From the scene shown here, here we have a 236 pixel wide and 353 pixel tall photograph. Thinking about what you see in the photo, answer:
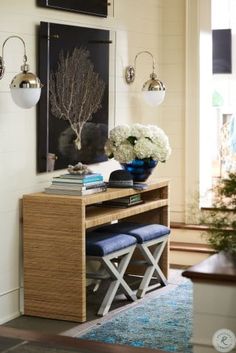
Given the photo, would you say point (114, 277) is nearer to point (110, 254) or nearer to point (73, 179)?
point (110, 254)

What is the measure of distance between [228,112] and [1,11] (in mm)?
3657

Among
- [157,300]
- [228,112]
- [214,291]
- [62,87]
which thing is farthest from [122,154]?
[214,291]

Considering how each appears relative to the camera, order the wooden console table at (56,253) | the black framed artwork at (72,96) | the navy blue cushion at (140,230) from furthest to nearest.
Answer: the navy blue cushion at (140,230) → the black framed artwork at (72,96) → the wooden console table at (56,253)

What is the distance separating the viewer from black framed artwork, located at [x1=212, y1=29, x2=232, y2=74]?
740 centimetres

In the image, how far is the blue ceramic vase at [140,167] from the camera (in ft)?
17.4

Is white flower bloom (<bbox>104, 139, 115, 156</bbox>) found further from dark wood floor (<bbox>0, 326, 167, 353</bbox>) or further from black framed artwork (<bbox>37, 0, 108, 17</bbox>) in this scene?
dark wood floor (<bbox>0, 326, 167, 353</bbox>)

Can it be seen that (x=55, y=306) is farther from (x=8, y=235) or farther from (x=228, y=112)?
(x=228, y=112)

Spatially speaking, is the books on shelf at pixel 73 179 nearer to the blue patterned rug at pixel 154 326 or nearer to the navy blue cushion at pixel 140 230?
the navy blue cushion at pixel 140 230

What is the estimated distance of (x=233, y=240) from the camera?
84.2 inches

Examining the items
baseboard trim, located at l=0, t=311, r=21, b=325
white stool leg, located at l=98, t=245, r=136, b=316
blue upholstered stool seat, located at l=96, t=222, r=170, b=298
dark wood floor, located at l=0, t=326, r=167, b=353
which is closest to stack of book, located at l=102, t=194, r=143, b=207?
blue upholstered stool seat, located at l=96, t=222, r=170, b=298

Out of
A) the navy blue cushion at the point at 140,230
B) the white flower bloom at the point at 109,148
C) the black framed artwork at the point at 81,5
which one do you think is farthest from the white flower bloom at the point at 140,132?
the black framed artwork at the point at 81,5

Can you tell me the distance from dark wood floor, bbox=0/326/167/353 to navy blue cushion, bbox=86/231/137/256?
96.7 inches

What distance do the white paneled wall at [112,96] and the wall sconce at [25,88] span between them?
155 mm

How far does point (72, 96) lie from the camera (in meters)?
5.18
